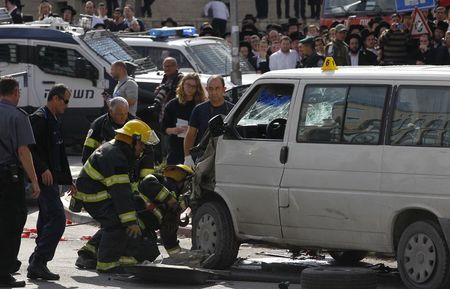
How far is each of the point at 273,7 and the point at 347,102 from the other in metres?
27.1

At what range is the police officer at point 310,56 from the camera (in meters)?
19.9

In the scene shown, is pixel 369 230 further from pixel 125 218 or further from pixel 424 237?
pixel 125 218

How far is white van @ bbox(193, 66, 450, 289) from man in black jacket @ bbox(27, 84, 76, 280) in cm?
122

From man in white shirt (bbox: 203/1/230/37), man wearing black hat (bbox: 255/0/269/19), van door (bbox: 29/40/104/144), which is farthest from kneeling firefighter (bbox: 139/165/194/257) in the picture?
man wearing black hat (bbox: 255/0/269/19)

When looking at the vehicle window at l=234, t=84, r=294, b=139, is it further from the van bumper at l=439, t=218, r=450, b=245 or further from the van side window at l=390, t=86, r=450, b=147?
the van bumper at l=439, t=218, r=450, b=245

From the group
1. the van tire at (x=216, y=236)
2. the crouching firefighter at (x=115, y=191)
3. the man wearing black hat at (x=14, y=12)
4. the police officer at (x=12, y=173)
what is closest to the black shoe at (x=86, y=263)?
the crouching firefighter at (x=115, y=191)

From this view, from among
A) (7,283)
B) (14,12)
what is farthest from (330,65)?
(14,12)

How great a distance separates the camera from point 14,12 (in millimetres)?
26703

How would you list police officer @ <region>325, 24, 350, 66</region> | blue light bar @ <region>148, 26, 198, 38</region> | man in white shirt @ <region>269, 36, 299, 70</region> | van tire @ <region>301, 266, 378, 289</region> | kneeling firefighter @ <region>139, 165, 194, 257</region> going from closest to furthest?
van tire @ <region>301, 266, 378, 289</region> < kneeling firefighter @ <region>139, 165, 194, 257</region> < police officer @ <region>325, 24, 350, 66</region> < man in white shirt @ <region>269, 36, 299, 70</region> < blue light bar @ <region>148, 26, 198, 38</region>

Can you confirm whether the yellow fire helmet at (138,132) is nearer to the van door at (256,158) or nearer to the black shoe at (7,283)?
the van door at (256,158)

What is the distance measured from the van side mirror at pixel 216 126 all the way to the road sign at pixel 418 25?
976cm

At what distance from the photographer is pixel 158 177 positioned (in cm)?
1246

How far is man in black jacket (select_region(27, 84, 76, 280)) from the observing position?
463 inches

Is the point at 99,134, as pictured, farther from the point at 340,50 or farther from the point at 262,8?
the point at 262,8
